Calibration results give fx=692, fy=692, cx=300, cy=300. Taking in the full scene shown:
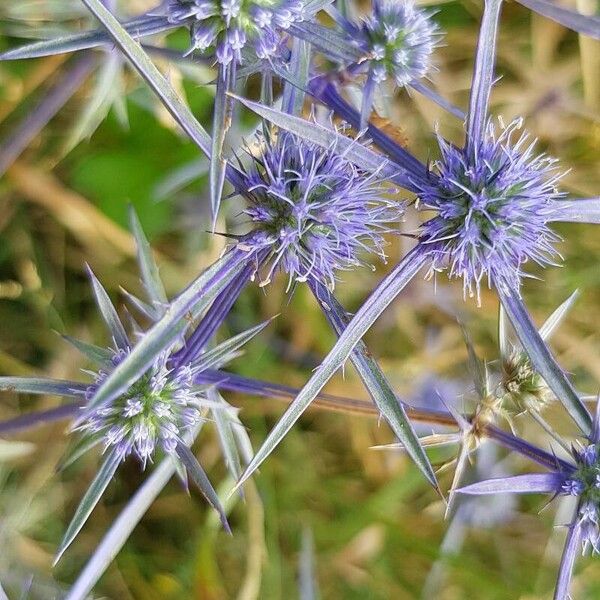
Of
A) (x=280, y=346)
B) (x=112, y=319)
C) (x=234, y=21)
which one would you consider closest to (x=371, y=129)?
(x=234, y=21)

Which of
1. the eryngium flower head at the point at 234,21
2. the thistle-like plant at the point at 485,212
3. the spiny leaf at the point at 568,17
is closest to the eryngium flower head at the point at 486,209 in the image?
the thistle-like plant at the point at 485,212

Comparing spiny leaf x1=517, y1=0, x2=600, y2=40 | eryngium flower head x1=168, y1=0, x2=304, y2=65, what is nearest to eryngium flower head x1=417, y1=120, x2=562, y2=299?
spiny leaf x1=517, y1=0, x2=600, y2=40

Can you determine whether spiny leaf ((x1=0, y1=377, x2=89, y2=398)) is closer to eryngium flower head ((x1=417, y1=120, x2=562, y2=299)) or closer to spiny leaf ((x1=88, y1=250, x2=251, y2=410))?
spiny leaf ((x1=88, y1=250, x2=251, y2=410))

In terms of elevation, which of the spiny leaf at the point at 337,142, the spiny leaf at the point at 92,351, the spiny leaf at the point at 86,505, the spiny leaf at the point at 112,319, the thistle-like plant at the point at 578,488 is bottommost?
the spiny leaf at the point at 86,505

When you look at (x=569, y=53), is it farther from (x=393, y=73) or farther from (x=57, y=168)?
(x=57, y=168)

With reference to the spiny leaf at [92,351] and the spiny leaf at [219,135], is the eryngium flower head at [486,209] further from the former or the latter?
the spiny leaf at [92,351]

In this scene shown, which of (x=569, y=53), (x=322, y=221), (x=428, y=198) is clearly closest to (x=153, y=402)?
(x=322, y=221)
